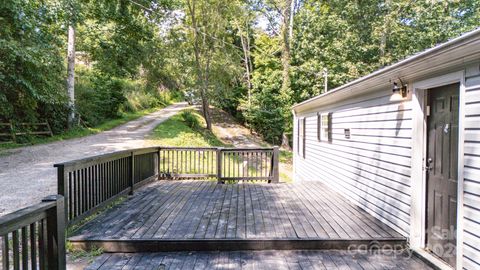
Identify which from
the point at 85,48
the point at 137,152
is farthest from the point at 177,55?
the point at 137,152

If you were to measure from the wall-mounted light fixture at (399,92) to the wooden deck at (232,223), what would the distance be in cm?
153

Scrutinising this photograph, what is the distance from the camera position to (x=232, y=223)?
12.5ft

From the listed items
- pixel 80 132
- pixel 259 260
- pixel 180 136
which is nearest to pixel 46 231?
pixel 259 260

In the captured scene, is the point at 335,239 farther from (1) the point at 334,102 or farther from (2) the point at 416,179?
(1) the point at 334,102

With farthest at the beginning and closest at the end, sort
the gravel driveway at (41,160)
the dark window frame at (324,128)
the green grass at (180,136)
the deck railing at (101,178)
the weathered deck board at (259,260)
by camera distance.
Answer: the green grass at (180,136), the dark window frame at (324,128), the gravel driveway at (41,160), the deck railing at (101,178), the weathered deck board at (259,260)

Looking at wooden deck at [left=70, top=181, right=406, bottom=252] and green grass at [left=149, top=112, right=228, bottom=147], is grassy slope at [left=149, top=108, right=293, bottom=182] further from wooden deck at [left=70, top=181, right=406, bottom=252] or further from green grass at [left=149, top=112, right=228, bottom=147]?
wooden deck at [left=70, top=181, right=406, bottom=252]

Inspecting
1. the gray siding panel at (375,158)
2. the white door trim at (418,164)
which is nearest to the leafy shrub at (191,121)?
the gray siding panel at (375,158)

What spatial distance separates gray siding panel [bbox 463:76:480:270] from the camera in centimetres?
240

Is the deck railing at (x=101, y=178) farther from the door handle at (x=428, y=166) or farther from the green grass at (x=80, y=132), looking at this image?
the green grass at (x=80, y=132)

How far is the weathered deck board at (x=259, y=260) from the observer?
9.37 ft

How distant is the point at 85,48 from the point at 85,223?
1437 cm

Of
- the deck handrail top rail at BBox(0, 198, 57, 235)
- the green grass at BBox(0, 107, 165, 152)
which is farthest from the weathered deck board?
the green grass at BBox(0, 107, 165, 152)

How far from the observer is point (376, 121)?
4.21 m

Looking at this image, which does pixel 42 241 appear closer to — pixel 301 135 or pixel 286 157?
pixel 301 135
